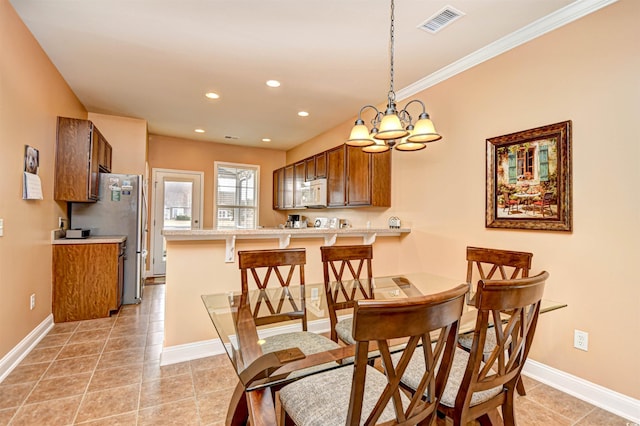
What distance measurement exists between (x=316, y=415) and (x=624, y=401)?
2059mm

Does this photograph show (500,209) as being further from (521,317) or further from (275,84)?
(275,84)

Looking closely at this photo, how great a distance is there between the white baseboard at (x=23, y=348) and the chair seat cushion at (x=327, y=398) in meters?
2.34

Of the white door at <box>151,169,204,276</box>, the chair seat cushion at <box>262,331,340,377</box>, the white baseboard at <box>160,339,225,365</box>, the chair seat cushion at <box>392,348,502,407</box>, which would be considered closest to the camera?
the chair seat cushion at <box>392,348,502,407</box>

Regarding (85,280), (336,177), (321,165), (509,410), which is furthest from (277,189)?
(509,410)

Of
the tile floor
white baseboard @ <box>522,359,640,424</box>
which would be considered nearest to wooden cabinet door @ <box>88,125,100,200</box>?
the tile floor

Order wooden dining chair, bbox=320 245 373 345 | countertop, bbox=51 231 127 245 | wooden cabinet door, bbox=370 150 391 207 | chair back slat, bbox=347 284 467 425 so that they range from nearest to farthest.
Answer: chair back slat, bbox=347 284 467 425, wooden dining chair, bbox=320 245 373 345, countertop, bbox=51 231 127 245, wooden cabinet door, bbox=370 150 391 207

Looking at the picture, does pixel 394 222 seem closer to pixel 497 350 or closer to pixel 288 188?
pixel 497 350

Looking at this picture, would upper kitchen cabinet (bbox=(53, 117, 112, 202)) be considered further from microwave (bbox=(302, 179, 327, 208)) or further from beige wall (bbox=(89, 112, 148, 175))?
microwave (bbox=(302, 179, 327, 208))

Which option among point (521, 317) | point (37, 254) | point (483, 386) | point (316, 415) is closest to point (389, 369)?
point (316, 415)

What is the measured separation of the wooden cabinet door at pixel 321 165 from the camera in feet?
15.6

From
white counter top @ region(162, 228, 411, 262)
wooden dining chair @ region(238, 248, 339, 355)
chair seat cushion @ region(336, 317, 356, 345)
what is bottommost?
chair seat cushion @ region(336, 317, 356, 345)

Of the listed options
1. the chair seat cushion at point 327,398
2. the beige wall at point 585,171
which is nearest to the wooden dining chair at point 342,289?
the chair seat cushion at point 327,398

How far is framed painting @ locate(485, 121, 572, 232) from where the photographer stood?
7.27 feet

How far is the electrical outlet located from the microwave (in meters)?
3.21
